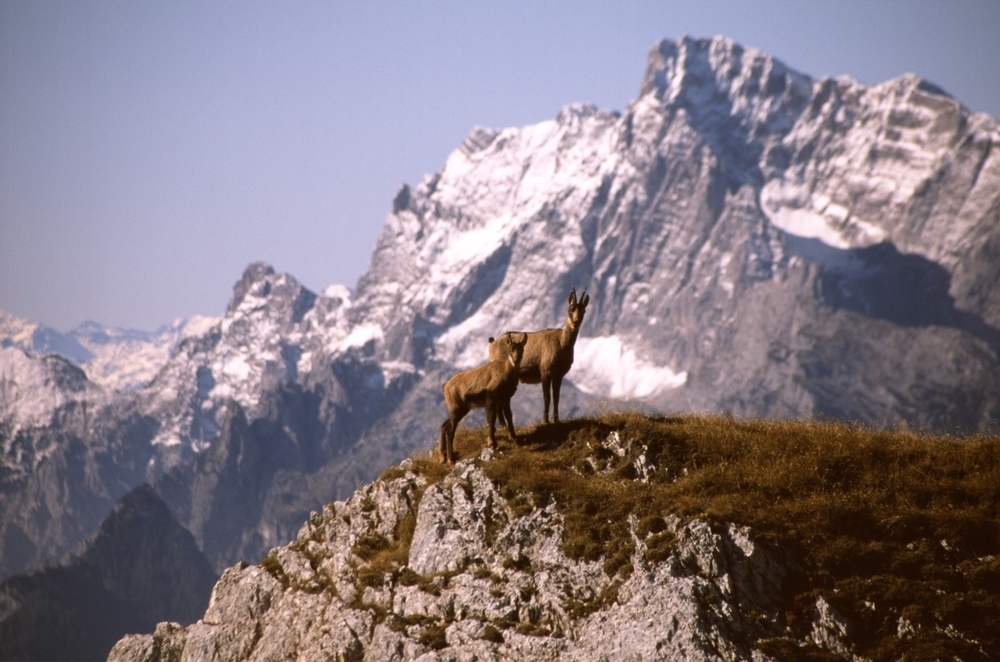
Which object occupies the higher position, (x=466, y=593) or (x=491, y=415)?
(x=491, y=415)

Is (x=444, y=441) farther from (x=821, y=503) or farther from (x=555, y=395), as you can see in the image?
(x=821, y=503)

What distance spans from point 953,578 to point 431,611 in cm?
1701

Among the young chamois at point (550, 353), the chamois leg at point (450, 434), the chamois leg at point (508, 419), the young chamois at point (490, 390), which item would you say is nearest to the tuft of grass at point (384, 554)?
the chamois leg at point (450, 434)

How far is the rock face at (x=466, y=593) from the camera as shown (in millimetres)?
29781

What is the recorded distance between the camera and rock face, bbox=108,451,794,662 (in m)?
29.8

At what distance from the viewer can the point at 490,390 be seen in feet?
127

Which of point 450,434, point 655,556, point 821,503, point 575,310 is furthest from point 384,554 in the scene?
point 821,503

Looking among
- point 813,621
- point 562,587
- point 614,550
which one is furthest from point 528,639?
point 813,621

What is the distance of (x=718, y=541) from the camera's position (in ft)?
102

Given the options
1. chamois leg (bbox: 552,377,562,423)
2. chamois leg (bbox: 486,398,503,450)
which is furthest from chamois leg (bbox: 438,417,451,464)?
chamois leg (bbox: 552,377,562,423)

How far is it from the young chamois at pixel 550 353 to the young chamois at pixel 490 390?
0.76m

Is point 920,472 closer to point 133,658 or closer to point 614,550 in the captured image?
point 614,550

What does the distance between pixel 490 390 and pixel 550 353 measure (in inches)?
132

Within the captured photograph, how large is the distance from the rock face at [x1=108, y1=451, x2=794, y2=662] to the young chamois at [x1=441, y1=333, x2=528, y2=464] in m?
2.09
